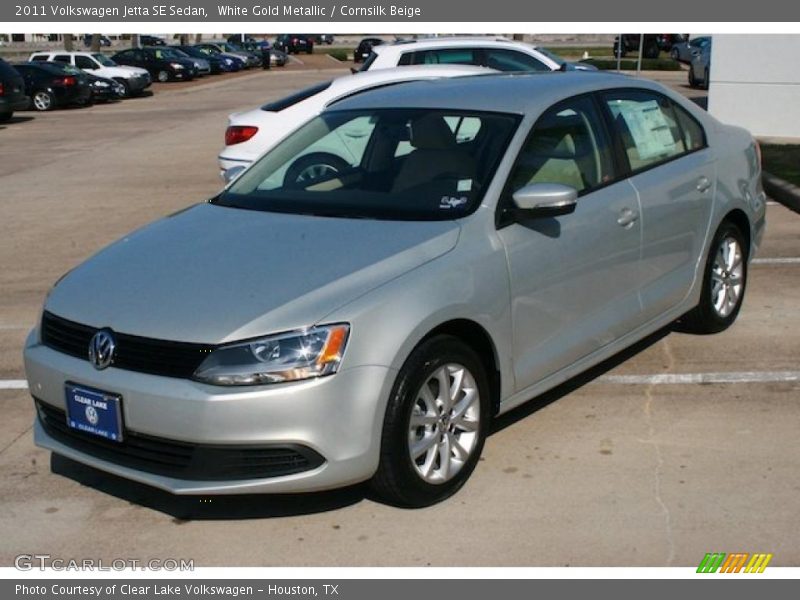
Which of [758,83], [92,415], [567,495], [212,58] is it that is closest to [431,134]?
[567,495]

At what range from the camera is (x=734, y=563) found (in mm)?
3936

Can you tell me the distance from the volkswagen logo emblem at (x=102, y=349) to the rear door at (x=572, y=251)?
1727 mm

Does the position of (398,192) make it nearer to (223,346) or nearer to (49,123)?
(223,346)

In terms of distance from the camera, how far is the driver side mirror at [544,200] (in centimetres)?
465

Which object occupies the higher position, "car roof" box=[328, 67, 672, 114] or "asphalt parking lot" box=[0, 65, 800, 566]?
"car roof" box=[328, 67, 672, 114]

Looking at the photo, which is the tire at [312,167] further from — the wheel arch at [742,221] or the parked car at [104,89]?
the parked car at [104,89]

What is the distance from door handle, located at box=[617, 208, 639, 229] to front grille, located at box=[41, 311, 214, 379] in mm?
2372

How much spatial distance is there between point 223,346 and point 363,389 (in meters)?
0.54

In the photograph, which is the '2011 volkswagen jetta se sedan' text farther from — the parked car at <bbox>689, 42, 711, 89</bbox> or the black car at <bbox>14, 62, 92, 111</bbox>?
the black car at <bbox>14, 62, 92, 111</bbox>

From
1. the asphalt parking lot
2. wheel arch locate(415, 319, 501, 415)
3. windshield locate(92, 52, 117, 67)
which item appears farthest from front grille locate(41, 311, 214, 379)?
windshield locate(92, 52, 117, 67)

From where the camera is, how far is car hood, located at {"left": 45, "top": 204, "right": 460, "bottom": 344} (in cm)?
400

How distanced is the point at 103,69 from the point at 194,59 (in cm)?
1210

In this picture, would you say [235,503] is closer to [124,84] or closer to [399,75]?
[399,75]

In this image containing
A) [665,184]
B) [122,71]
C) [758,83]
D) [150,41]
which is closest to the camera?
[665,184]
